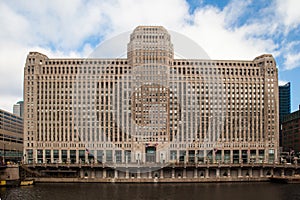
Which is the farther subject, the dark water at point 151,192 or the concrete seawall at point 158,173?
the concrete seawall at point 158,173

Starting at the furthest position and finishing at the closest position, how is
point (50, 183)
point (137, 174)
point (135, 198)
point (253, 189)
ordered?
point (137, 174) → point (50, 183) → point (253, 189) → point (135, 198)

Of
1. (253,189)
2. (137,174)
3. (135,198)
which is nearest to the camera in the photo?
(135,198)

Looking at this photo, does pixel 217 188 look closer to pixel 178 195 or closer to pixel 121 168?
pixel 178 195

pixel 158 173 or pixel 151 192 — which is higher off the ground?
pixel 151 192

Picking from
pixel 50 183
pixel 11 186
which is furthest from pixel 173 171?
pixel 11 186

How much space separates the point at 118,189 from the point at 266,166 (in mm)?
79347

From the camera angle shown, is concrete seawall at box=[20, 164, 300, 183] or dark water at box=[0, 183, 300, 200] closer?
dark water at box=[0, 183, 300, 200]

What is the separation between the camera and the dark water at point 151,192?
119750mm

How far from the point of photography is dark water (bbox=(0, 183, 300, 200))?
120 meters

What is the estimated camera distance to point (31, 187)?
146 m

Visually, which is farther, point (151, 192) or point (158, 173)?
point (158, 173)

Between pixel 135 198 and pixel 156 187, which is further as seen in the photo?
pixel 156 187

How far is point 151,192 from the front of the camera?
13138 cm

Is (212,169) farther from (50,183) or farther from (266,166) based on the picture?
(50,183)
